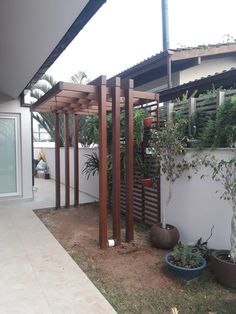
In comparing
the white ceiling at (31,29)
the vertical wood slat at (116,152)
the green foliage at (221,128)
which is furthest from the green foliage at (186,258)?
the white ceiling at (31,29)

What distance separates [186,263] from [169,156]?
154cm

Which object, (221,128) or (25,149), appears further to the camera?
(25,149)

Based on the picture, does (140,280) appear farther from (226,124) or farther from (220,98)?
(220,98)

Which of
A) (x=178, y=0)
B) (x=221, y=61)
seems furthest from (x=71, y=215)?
(x=178, y=0)

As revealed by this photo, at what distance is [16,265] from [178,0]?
12.4 meters

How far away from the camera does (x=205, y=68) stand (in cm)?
788

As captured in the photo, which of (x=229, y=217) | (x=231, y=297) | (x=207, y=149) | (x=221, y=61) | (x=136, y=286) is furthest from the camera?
(x=221, y=61)

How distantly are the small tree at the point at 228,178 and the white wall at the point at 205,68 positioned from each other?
14.9ft

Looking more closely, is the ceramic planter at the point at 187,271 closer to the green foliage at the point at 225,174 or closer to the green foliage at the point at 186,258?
the green foliage at the point at 186,258

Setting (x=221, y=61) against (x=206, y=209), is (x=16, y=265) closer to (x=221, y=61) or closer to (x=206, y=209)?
(x=206, y=209)

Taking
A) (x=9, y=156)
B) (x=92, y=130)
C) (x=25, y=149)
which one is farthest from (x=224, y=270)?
(x=9, y=156)

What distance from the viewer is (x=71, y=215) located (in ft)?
19.6

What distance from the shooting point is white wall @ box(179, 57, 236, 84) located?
299 inches

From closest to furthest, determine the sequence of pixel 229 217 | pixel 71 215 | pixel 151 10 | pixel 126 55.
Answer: pixel 229 217, pixel 71 215, pixel 151 10, pixel 126 55
